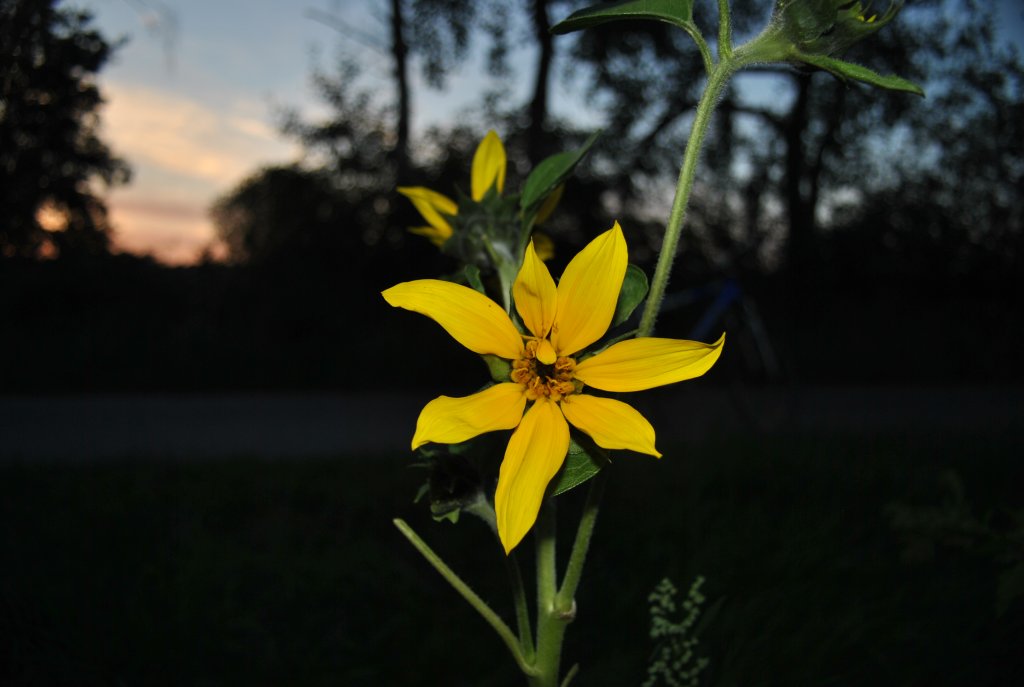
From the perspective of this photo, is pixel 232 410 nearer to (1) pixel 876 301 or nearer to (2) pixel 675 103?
(2) pixel 675 103

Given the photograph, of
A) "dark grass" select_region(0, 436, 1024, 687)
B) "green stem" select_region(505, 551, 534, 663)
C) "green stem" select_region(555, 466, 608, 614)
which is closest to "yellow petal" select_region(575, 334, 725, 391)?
"green stem" select_region(555, 466, 608, 614)

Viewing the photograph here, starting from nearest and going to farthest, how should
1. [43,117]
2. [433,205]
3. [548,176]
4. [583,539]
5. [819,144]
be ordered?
1. [583,539]
2. [548,176]
3. [433,205]
4. [43,117]
5. [819,144]

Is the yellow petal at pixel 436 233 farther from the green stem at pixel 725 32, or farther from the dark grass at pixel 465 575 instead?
the dark grass at pixel 465 575

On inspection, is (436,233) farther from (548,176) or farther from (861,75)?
(861,75)

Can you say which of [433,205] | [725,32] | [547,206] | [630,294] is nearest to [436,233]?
[433,205]

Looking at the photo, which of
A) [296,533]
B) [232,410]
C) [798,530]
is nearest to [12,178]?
[296,533]

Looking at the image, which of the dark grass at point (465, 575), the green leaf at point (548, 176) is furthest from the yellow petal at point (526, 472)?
the dark grass at point (465, 575)

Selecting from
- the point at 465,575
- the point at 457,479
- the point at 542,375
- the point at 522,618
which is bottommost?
the point at 465,575

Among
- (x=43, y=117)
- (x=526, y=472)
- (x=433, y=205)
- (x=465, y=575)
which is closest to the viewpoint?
(x=526, y=472)
